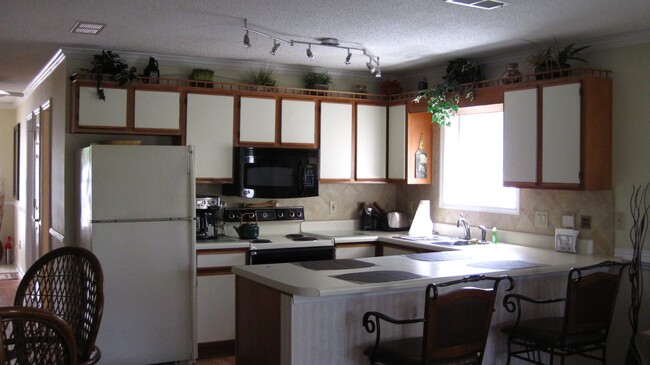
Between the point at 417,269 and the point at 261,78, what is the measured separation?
8.24ft

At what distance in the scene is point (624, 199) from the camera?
4.14 metres

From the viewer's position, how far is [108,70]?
4.70 metres

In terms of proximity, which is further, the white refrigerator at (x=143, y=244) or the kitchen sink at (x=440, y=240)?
the kitchen sink at (x=440, y=240)

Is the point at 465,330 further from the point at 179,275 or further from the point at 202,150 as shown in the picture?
the point at 202,150

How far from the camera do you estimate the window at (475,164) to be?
509 centimetres

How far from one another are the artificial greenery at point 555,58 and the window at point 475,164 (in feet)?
1.99

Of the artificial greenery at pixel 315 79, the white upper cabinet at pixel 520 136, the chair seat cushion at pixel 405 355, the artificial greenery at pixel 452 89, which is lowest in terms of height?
the chair seat cushion at pixel 405 355

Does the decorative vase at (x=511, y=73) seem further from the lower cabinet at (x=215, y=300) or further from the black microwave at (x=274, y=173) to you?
the lower cabinet at (x=215, y=300)

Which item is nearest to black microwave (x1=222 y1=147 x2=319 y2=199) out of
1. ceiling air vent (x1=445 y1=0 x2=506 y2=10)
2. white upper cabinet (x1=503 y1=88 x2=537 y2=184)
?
white upper cabinet (x1=503 y1=88 x2=537 y2=184)

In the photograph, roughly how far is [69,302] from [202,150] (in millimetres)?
2663

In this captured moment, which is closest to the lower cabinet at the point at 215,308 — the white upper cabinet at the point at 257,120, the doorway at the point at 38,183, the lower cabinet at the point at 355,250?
the lower cabinet at the point at 355,250

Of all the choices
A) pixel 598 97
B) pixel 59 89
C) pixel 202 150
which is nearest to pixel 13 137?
pixel 59 89

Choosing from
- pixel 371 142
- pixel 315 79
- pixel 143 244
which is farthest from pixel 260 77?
pixel 143 244

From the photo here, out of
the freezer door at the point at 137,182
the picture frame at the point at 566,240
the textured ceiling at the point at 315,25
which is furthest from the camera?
the picture frame at the point at 566,240
